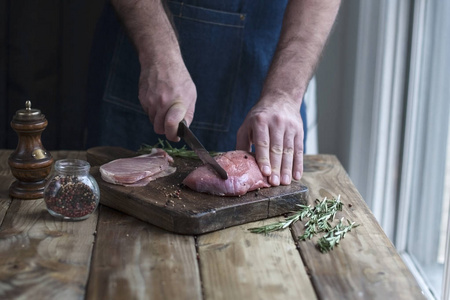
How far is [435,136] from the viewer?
2496mm

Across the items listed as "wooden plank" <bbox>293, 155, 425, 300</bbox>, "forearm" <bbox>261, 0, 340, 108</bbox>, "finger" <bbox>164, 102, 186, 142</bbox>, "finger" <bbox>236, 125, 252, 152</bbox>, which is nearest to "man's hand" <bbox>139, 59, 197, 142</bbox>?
"finger" <bbox>164, 102, 186, 142</bbox>

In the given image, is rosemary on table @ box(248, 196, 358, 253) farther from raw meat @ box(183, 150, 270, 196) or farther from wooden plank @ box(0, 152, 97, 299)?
wooden plank @ box(0, 152, 97, 299)

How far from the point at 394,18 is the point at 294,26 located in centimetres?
70

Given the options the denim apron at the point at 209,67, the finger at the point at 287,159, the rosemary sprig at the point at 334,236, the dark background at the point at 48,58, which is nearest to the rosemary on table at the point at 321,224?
the rosemary sprig at the point at 334,236

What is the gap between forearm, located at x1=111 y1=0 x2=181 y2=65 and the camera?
2.08 m

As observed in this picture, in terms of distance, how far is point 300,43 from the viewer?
2223 millimetres

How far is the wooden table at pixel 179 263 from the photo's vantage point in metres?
1.25

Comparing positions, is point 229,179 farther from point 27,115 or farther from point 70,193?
point 27,115

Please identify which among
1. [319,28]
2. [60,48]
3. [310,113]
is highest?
[319,28]

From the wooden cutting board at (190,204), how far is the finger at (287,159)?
3cm

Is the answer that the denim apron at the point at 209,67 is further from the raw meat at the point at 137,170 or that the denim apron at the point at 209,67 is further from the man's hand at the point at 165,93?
the raw meat at the point at 137,170

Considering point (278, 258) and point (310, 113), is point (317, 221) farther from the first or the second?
point (310, 113)

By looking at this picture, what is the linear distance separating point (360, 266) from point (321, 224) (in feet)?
0.73

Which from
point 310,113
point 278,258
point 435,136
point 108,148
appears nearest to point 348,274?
point 278,258
